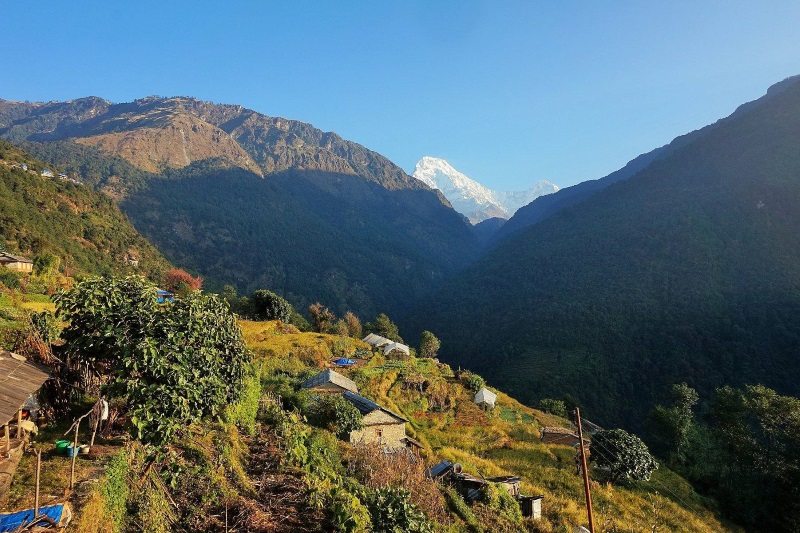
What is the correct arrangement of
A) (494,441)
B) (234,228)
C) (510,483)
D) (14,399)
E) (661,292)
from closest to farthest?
(14,399), (510,483), (494,441), (661,292), (234,228)

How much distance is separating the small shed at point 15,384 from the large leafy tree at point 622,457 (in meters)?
26.0

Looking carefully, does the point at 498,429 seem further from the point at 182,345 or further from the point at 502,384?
the point at 502,384

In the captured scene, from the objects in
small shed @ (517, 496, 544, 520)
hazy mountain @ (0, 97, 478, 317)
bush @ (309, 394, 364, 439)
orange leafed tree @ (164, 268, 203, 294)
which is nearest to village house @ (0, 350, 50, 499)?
bush @ (309, 394, 364, 439)

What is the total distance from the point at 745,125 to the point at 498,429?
155 metres

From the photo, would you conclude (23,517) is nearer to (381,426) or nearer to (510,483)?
(381,426)

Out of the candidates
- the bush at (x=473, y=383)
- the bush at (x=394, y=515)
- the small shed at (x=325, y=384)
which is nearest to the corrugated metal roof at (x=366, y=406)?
the small shed at (x=325, y=384)

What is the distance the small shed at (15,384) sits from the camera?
267 inches

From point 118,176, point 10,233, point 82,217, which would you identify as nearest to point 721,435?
point 10,233

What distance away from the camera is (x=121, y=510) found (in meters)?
6.79

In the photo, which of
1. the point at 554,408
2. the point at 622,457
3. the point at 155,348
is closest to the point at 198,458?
the point at 155,348

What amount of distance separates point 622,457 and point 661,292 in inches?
3058

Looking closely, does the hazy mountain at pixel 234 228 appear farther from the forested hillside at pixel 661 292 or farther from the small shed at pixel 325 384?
the small shed at pixel 325 384

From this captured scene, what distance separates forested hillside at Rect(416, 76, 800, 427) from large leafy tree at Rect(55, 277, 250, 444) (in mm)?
61093

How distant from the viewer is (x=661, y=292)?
87.4 metres
